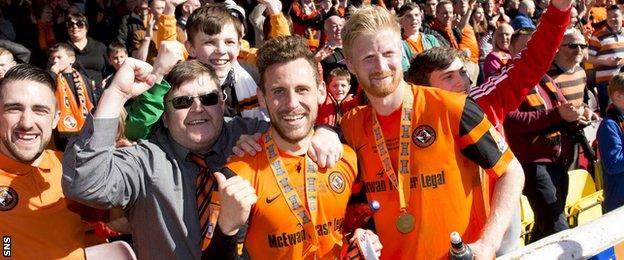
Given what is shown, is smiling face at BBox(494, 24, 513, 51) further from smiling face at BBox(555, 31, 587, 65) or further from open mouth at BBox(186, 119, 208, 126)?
open mouth at BBox(186, 119, 208, 126)

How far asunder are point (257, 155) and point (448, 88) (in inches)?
58.6

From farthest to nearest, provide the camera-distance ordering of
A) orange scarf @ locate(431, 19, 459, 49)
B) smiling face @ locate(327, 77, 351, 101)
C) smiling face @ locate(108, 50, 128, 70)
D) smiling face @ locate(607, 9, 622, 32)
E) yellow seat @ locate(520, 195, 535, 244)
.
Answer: smiling face @ locate(607, 9, 622, 32) < orange scarf @ locate(431, 19, 459, 49) < smiling face @ locate(108, 50, 128, 70) < smiling face @ locate(327, 77, 351, 101) < yellow seat @ locate(520, 195, 535, 244)

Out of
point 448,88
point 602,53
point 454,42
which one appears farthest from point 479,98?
point 602,53

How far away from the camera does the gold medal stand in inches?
120

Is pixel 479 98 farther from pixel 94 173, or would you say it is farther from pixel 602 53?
pixel 602 53

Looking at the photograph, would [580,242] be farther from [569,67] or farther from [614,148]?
[569,67]

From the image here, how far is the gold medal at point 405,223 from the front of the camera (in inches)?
120

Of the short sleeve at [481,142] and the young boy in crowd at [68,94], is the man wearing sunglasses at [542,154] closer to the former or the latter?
the short sleeve at [481,142]

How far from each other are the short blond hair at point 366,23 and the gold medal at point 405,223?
0.73 metres

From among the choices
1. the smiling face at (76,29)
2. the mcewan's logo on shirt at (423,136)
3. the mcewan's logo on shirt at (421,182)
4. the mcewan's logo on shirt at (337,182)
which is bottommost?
the mcewan's logo on shirt at (421,182)

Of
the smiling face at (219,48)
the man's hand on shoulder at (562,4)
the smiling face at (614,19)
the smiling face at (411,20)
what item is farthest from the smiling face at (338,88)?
the smiling face at (614,19)

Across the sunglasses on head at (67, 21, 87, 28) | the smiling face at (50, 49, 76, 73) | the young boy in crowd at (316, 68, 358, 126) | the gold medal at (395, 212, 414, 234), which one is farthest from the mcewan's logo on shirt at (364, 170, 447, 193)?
the sunglasses on head at (67, 21, 87, 28)

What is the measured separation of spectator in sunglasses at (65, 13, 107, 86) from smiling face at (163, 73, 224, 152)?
5.38 metres

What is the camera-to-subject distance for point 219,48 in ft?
14.3
